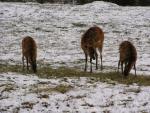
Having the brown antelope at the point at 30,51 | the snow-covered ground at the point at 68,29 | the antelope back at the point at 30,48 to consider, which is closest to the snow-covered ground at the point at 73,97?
the brown antelope at the point at 30,51

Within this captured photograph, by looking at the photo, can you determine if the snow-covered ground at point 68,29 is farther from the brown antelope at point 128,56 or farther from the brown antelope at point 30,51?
the brown antelope at point 30,51

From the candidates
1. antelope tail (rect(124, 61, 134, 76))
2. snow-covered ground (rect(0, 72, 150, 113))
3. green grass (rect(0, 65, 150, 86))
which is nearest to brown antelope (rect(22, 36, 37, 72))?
green grass (rect(0, 65, 150, 86))

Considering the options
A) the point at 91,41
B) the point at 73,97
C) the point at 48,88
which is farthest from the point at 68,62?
the point at 73,97

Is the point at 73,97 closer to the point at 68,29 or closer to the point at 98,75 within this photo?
the point at 98,75

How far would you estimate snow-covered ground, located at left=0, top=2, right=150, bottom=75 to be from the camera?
2635 centimetres

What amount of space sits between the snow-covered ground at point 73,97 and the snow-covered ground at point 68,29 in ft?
16.8

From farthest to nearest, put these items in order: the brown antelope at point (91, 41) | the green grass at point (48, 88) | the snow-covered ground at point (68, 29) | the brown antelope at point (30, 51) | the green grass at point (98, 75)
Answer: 1. the snow-covered ground at point (68, 29)
2. the brown antelope at point (91, 41)
3. the brown antelope at point (30, 51)
4. the green grass at point (98, 75)
5. the green grass at point (48, 88)

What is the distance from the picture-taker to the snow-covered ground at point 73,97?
1435 cm

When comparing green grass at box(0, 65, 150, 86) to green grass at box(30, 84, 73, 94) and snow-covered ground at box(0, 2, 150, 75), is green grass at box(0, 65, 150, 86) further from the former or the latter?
snow-covered ground at box(0, 2, 150, 75)

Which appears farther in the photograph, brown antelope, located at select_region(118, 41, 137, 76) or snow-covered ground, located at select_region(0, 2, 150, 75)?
snow-covered ground, located at select_region(0, 2, 150, 75)

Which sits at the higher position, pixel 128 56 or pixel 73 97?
pixel 128 56

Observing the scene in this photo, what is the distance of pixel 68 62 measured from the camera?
2486 cm

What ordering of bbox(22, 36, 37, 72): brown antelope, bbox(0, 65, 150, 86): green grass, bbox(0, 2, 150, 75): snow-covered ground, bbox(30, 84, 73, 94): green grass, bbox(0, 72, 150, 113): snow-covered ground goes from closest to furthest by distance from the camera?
bbox(0, 72, 150, 113): snow-covered ground
bbox(30, 84, 73, 94): green grass
bbox(0, 65, 150, 86): green grass
bbox(22, 36, 37, 72): brown antelope
bbox(0, 2, 150, 75): snow-covered ground

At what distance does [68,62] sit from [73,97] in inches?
374
